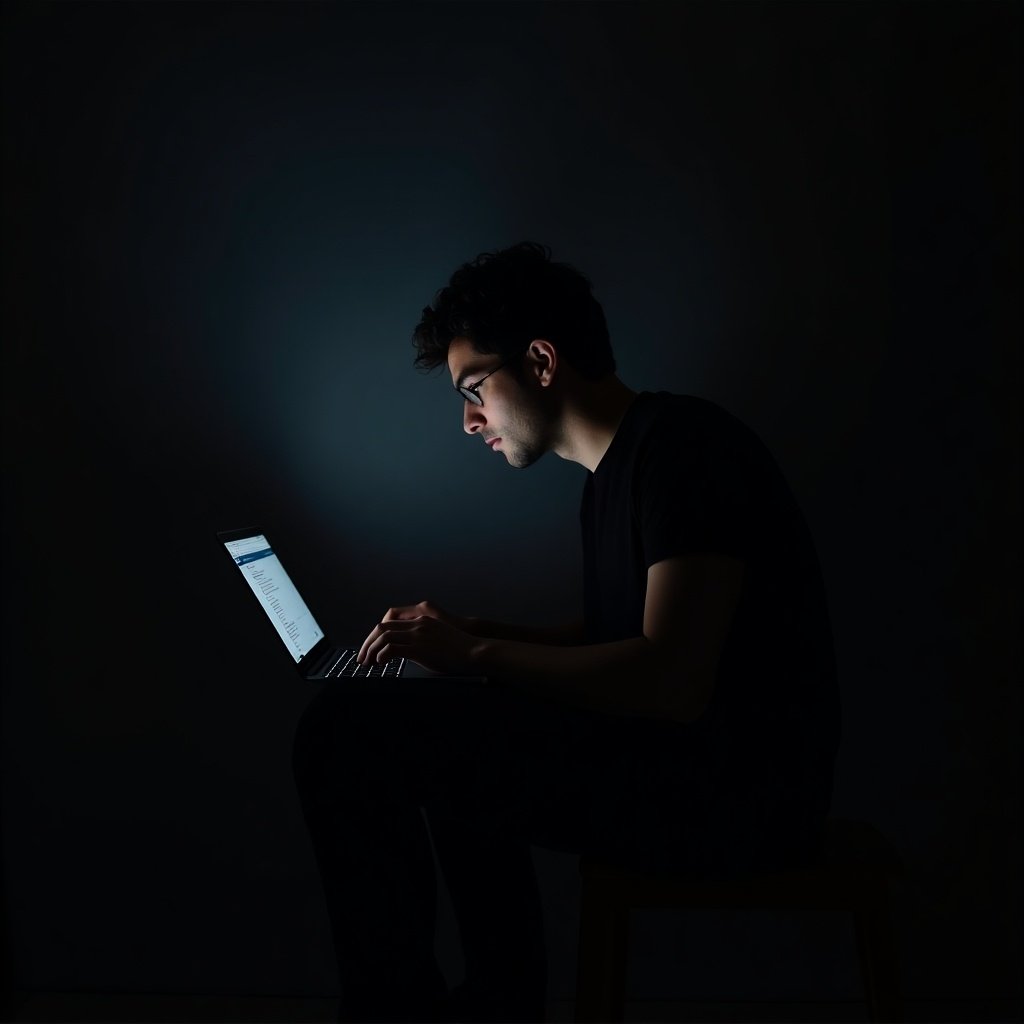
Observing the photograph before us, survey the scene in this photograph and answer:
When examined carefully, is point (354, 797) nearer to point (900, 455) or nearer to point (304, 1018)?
point (304, 1018)

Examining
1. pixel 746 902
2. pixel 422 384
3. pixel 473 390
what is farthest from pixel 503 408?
pixel 746 902

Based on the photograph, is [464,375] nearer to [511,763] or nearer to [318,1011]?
[511,763]

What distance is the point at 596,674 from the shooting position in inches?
48.9

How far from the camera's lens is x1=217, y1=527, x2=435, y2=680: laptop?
165cm

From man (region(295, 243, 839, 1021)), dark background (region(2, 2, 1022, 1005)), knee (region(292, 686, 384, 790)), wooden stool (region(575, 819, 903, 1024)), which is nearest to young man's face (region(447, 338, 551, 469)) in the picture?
man (region(295, 243, 839, 1021))

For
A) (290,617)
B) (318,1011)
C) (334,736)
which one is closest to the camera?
(334,736)

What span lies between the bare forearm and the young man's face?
479mm

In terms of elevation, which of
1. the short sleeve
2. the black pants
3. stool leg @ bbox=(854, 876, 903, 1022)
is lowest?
stool leg @ bbox=(854, 876, 903, 1022)

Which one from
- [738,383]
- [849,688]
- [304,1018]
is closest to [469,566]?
[738,383]

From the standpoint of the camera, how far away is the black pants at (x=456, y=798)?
1.20m

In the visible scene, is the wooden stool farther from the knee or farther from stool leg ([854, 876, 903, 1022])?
the knee

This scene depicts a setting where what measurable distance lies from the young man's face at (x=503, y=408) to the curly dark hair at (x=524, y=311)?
0.08ft

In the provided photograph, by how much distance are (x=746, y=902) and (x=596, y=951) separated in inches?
8.0

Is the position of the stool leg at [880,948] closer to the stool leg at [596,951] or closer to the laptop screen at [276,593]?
the stool leg at [596,951]
